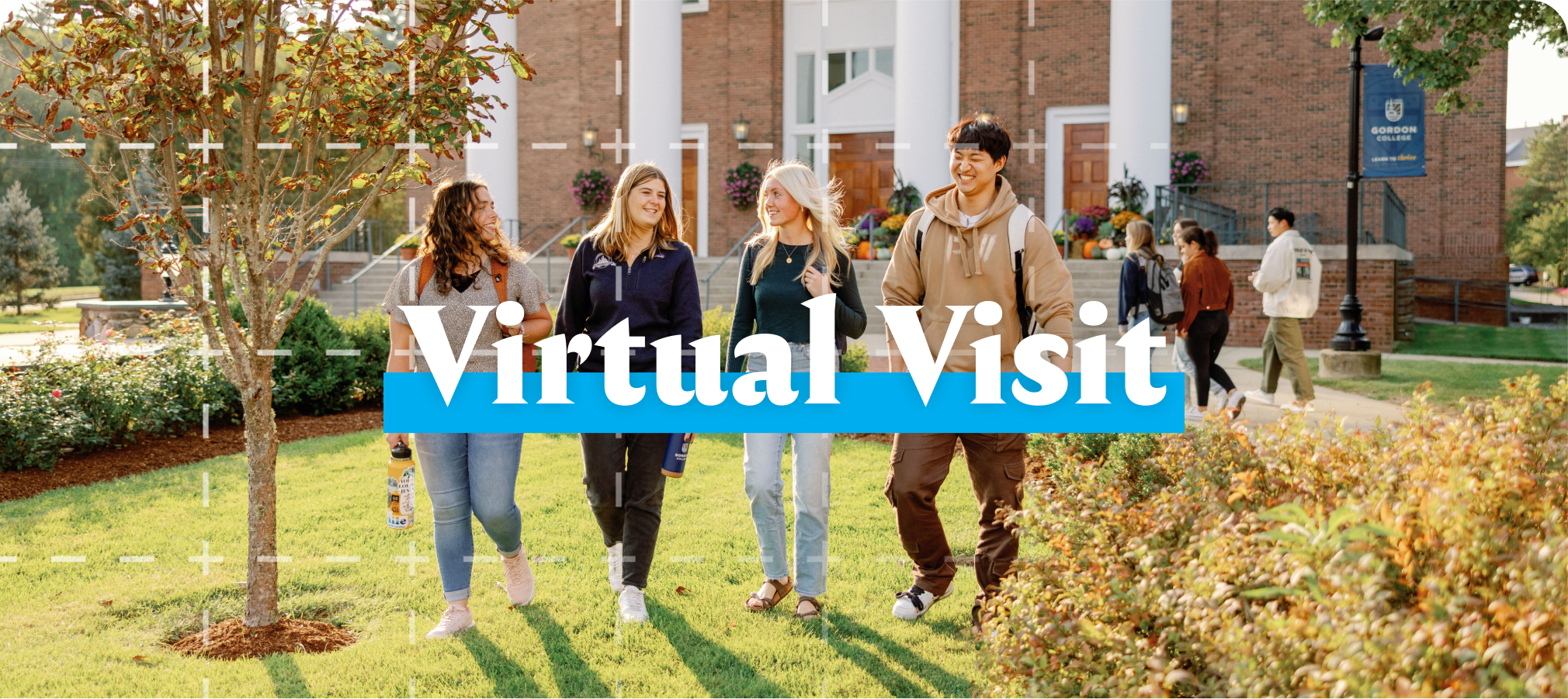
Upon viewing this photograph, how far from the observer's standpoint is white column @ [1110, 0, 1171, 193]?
1734 centimetres

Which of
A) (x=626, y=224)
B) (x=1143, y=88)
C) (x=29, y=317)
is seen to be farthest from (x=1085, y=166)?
(x=29, y=317)

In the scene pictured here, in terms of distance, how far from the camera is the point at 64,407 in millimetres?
7875

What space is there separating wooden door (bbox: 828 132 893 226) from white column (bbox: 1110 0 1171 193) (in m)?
5.58

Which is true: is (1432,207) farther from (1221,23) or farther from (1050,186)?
(1050,186)

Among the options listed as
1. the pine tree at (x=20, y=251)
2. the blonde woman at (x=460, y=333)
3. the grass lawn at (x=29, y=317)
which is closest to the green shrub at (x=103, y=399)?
the blonde woman at (x=460, y=333)

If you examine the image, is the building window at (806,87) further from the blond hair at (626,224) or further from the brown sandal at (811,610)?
the brown sandal at (811,610)

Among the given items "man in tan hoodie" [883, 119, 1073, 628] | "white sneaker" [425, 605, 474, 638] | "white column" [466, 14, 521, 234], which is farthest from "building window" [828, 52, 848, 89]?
"white sneaker" [425, 605, 474, 638]

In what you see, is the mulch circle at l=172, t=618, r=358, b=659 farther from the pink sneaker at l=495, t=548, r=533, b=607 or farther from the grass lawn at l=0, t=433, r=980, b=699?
the pink sneaker at l=495, t=548, r=533, b=607

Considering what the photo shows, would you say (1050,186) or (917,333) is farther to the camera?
(1050,186)

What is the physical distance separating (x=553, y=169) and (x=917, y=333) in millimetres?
20869

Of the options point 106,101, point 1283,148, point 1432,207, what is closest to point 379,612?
point 106,101

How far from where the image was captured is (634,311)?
4129mm

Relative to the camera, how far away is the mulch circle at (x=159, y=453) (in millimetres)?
7172

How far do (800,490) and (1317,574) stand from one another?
8.20 ft
